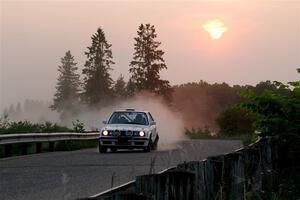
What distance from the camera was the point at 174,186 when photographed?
16.3 ft

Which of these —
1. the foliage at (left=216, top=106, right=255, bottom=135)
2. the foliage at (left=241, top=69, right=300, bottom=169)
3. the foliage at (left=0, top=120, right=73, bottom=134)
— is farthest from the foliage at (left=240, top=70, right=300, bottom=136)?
the foliage at (left=216, top=106, right=255, bottom=135)

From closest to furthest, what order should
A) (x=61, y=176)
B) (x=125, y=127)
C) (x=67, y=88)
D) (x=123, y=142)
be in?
Result: (x=61, y=176), (x=123, y=142), (x=125, y=127), (x=67, y=88)

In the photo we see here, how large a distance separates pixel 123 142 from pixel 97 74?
252 ft

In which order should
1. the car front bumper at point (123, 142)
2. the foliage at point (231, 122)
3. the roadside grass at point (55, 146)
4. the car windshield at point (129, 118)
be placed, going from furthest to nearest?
the foliage at point (231, 122) → the car windshield at point (129, 118) → the car front bumper at point (123, 142) → the roadside grass at point (55, 146)

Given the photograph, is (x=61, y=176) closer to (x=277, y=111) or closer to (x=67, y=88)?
(x=277, y=111)

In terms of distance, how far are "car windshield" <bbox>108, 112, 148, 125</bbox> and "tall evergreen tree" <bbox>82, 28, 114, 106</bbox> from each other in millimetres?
73954

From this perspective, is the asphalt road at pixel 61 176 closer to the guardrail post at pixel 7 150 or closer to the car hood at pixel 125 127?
the guardrail post at pixel 7 150

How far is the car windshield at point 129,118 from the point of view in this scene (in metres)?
24.8

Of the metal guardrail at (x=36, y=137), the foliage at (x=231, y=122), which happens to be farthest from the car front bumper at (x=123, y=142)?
the foliage at (x=231, y=122)

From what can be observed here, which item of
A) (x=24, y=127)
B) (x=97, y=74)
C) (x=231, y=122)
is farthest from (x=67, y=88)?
(x=24, y=127)

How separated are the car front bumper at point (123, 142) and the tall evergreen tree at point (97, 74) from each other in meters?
75.8

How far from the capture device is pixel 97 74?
327 feet

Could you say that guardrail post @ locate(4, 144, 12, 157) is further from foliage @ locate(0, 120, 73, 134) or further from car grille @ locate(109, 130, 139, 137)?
car grille @ locate(109, 130, 139, 137)

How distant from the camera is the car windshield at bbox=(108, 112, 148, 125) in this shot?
24812 millimetres
